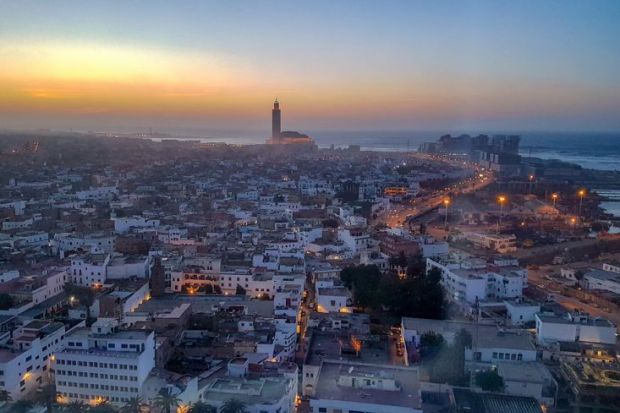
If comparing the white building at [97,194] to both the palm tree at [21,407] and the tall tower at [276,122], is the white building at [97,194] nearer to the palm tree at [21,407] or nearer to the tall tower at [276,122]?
the palm tree at [21,407]

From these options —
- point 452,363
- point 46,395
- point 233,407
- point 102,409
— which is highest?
Result: point 233,407

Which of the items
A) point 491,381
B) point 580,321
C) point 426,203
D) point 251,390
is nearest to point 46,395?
point 251,390

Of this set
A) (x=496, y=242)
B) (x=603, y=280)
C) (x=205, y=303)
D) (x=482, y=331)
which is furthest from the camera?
(x=496, y=242)

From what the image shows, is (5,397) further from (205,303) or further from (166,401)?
(205,303)

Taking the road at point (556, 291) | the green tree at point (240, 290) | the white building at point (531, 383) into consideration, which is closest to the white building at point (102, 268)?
the green tree at point (240, 290)

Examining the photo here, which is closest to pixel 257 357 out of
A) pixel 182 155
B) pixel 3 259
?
pixel 3 259

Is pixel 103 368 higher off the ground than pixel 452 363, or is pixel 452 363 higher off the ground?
pixel 103 368

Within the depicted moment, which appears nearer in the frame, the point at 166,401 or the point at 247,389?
the point at 166,401

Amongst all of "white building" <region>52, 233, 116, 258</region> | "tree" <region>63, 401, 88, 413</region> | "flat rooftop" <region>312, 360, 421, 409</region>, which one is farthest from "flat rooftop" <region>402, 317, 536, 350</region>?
"white building" <region>52, 233, 116, 258</region>

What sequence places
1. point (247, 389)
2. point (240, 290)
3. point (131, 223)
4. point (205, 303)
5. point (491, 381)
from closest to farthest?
point (247, 389), point (491, 381), point (205, 303), point (240, 290), point (131, 223)
